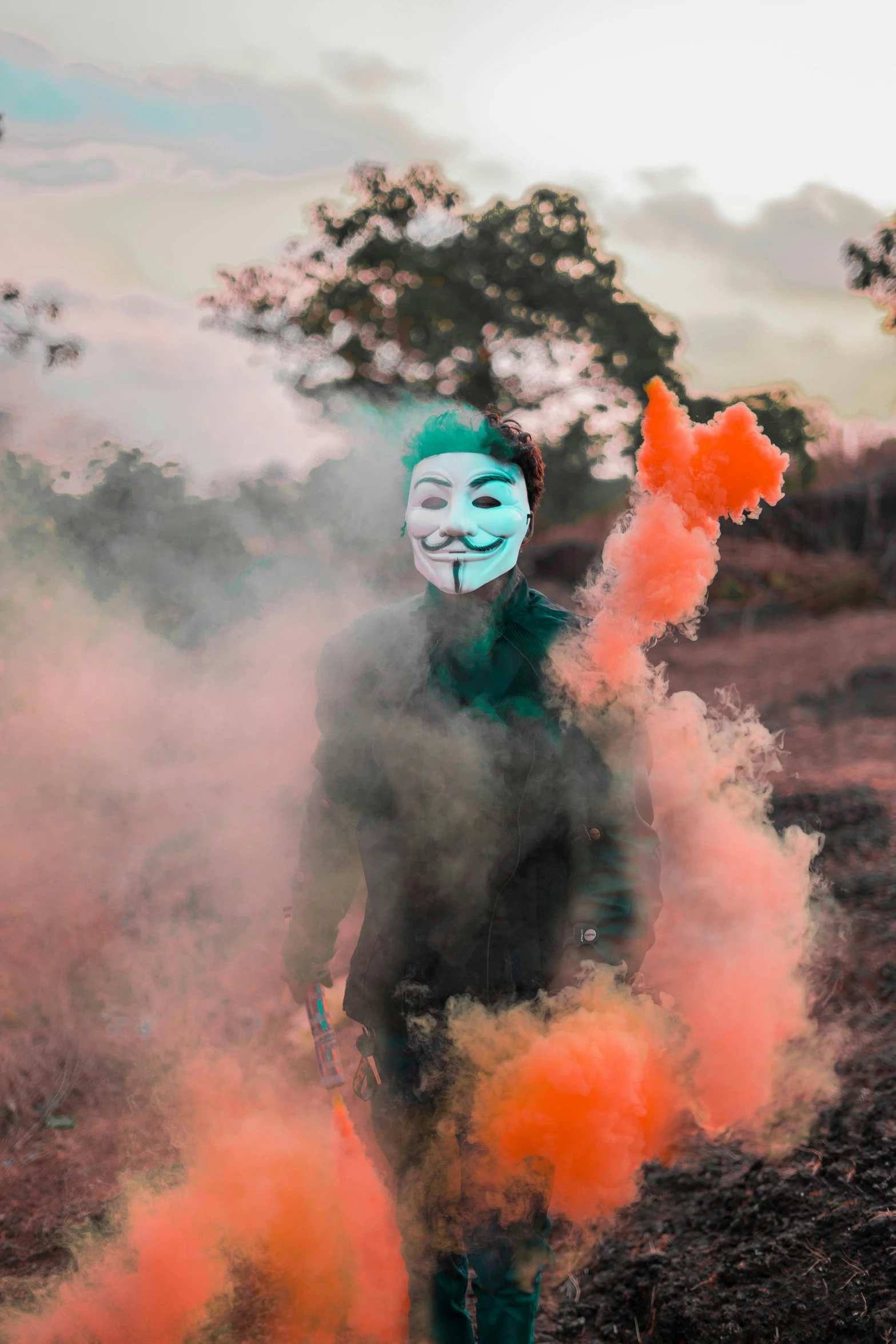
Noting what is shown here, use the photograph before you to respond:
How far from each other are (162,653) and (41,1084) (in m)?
1.99

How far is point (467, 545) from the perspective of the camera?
6.87 feet

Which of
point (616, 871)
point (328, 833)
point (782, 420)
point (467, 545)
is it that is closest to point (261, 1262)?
point (328, 833)

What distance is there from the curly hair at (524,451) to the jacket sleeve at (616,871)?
29.4 inches

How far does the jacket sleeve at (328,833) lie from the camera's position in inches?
86.9

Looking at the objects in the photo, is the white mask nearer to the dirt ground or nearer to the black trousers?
the black trousers

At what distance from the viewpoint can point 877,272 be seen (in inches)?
235

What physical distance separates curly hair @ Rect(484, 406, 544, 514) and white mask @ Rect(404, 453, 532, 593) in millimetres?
39

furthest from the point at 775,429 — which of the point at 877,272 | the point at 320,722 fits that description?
the point at 320,722

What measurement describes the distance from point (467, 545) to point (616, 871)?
79 centimetres

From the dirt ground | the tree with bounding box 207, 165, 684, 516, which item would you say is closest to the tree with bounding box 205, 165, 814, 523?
the tree with bounding box 207, 165, 684, 516

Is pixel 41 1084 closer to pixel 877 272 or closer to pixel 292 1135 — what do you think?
pixel 292 1135

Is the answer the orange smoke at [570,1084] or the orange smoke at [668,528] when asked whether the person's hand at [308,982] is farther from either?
the orange smoke at [668,528]

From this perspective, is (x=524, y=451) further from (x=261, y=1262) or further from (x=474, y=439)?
(x=261, y=1262)

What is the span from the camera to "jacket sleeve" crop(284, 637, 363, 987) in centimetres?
221
